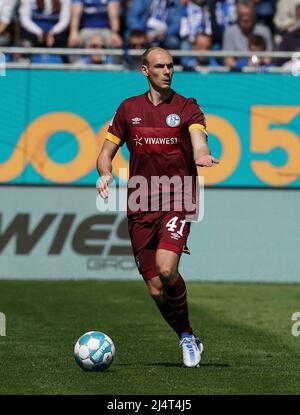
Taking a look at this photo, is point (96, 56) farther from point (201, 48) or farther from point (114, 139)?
point (114, 139)

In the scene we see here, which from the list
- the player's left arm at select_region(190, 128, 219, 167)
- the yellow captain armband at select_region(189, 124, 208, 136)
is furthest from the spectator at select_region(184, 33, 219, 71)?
the player's left arm at select_region(190, 128, 219, 167)

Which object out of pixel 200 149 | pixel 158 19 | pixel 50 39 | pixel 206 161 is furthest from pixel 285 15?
pixel 206 161

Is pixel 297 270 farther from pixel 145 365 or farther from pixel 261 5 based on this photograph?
pixel 145 365

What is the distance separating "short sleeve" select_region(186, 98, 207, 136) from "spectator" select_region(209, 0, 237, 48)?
1053 centimetres

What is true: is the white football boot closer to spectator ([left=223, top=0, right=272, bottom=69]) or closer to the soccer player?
the soccer player

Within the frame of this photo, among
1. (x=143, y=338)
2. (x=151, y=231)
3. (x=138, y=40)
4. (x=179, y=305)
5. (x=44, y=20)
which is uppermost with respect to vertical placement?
(x=151, y=231)

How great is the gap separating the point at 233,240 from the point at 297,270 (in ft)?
4.00

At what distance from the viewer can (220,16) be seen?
20953 mm

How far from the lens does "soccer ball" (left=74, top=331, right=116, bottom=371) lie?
31.9 feet

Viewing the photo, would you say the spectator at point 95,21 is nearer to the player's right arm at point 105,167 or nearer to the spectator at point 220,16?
the spectator at point 220,16

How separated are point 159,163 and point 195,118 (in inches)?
21.5

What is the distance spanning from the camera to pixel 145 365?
10266 millimetres

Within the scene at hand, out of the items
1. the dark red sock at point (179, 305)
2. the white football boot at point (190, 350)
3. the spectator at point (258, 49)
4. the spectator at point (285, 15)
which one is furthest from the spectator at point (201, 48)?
the white football boot at point (190, 350)
